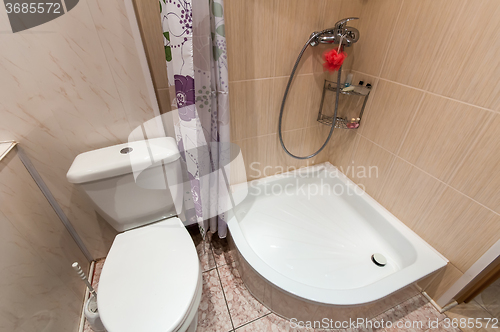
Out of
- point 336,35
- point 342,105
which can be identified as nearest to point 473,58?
point 336,35

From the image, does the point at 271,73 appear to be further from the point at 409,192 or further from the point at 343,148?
the point at 409,192

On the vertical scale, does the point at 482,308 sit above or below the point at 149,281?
below

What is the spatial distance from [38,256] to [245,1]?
137 centimetres

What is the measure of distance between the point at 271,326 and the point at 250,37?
4.68 ft

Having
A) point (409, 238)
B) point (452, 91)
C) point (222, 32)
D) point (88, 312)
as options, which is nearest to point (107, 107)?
point (222, 32)

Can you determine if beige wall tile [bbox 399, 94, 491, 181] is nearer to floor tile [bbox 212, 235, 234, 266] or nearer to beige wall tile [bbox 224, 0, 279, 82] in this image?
beige wall tile [bbox 224, 0, 279, 82]

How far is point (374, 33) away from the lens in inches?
47.5

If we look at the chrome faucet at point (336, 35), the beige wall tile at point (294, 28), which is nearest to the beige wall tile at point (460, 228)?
the chrome faucet at point (336, 35)

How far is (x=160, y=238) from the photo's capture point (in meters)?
1.05

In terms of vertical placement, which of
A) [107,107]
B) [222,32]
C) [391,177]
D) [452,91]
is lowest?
[391,177]

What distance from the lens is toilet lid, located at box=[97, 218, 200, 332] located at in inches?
31.3

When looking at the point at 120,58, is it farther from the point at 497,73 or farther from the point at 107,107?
the point at 497,73

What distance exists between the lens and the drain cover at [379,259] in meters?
1.27

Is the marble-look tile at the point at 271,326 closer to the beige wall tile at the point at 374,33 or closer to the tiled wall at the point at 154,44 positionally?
the tiled wall at the point at 154,44
